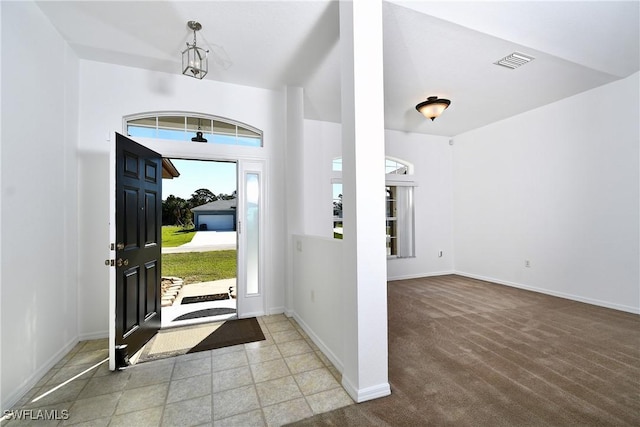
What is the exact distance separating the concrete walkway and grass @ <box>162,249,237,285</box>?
0.15 m

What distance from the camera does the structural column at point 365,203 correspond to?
74.4 inches

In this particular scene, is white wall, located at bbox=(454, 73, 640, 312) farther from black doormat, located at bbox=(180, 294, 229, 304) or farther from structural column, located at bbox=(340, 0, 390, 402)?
black doormat, located at bbox=(180, 294, 229, 304)

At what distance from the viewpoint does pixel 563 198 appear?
416cm

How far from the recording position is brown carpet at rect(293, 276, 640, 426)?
174 centimetres

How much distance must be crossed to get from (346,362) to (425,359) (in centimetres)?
83

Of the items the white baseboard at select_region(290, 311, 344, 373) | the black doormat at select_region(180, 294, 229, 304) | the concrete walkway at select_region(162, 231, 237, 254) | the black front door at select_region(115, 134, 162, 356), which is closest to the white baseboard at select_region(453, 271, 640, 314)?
the white baseboard at select_region(290, 311, 344, 373)

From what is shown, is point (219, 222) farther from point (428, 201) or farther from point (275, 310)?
point (428, 201)

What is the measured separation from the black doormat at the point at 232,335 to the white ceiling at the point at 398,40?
9.55ft

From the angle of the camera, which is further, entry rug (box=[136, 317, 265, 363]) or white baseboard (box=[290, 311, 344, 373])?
entry rug (box=[136, 317, 265, 363])

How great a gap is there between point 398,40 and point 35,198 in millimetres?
3391

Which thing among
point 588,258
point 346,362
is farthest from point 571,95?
point 346,362

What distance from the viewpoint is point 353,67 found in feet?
6.20

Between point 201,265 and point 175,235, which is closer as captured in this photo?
point 201,265

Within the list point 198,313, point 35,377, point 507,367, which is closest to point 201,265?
point 198,313
